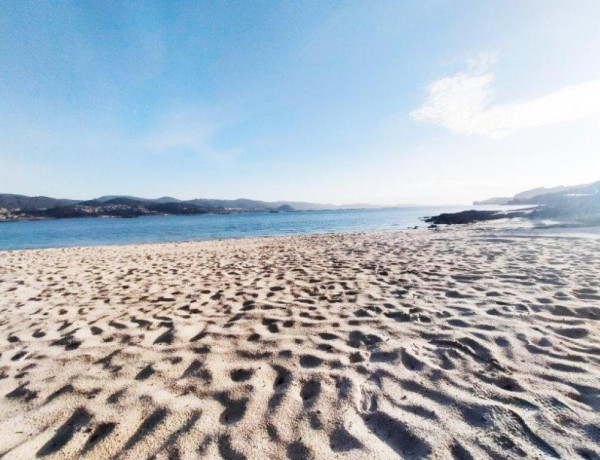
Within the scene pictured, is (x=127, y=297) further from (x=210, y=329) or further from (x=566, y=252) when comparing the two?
(x=566, y=252)

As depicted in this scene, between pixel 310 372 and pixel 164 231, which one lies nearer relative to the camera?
pixel 310 372

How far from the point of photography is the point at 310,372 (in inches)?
113

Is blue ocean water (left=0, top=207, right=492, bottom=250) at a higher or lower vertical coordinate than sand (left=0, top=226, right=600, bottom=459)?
lower

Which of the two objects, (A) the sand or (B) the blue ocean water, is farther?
(B) the blue ocean water

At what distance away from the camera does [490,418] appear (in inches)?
86.7

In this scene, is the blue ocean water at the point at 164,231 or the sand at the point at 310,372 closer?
the sand at the point at 310,372

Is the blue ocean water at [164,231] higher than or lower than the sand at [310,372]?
lower

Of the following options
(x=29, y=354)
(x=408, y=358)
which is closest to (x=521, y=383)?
(x=408, y=358)

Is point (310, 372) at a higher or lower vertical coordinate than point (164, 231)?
higher

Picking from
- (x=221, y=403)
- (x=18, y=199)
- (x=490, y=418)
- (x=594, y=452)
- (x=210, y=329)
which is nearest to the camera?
(x=594, y=452)

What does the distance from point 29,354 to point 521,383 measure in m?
5.24

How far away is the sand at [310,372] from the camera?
209 cm

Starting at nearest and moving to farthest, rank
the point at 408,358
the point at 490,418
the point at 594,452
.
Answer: the point at 594,452, the point at 490,418, the point at 408,358

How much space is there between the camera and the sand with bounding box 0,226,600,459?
209 cm
